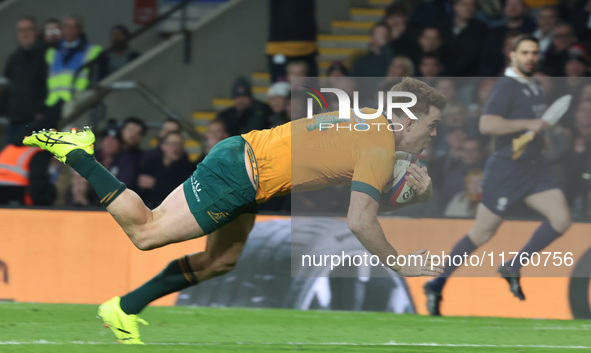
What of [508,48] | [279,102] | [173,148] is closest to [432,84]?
[508,48]

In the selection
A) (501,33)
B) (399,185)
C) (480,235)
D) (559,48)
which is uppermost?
(501,33)

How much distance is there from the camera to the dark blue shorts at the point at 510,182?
881 centimetres

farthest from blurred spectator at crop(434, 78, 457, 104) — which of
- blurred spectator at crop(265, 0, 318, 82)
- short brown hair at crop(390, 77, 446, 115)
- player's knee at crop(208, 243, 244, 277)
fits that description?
player's knee at crop(208, 243, 244, 277)

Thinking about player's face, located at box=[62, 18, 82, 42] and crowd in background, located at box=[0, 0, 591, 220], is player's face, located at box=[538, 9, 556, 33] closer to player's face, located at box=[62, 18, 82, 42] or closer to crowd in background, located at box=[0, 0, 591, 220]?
crowd in background, located at box=[0, 0, 591, 220]

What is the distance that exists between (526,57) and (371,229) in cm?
354

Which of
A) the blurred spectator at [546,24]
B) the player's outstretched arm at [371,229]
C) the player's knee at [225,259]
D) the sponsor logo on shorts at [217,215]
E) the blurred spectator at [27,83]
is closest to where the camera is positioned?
the player's outstretched arm at [371,229]

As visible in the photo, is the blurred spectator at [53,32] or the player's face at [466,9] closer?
the player's face at [466,9]

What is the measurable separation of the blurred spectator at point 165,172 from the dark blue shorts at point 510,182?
9.16 ft

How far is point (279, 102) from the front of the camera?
9.97m

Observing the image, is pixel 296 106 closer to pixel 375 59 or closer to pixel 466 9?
pixel 375 59

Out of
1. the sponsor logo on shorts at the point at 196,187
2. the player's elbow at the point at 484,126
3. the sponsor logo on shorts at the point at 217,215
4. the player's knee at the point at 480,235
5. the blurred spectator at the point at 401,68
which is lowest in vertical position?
the player's knee at the point at 480,235

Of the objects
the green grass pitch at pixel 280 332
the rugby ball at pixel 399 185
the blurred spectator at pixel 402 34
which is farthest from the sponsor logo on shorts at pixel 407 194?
the blurred spectator at pixel 402 34

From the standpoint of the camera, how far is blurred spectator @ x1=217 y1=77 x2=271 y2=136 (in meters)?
10.2

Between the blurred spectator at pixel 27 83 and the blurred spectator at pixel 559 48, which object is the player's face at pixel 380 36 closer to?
the blurred spectator at pixel 559 48
